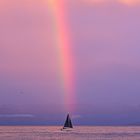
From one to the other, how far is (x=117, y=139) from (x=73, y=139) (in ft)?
30.3

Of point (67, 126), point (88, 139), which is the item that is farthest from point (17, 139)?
point (67, 126)

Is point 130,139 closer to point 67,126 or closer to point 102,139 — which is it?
point 102,139

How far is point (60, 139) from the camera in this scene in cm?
13650

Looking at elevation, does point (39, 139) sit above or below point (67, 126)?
below

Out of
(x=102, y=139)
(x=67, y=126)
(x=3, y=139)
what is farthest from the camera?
(x=67, y=126)

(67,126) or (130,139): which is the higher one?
(67,126)

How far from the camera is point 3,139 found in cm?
13100

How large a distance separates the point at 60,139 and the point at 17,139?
922cm

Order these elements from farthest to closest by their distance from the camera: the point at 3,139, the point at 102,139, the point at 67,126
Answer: the point at 67,126 < the point at 102,139 < the point at 3,139

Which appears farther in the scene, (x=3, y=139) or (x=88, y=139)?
(x=88, y=139)

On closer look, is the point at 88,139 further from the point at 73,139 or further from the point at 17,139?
the point at 17,139

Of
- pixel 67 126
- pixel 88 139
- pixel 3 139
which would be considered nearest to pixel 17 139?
pixel 3 139

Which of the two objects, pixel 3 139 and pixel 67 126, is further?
pixel 67 126

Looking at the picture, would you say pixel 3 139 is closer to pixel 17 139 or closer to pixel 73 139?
pixel 17 139
